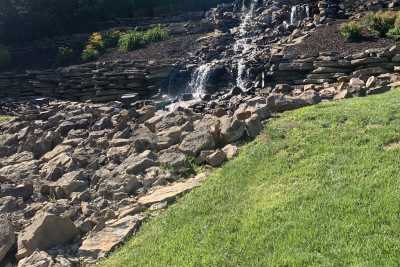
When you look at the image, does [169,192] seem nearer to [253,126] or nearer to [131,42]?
[253,126]

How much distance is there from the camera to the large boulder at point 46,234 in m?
6.97

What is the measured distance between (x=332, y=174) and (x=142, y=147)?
4.04 metres

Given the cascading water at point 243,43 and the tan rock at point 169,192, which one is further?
the cascading water at point 243,43

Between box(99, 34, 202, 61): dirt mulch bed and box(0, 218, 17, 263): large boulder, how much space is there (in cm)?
1553

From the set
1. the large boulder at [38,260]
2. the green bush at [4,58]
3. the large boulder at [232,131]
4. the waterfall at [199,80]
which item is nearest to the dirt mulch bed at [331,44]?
the waterfall at [199,80]

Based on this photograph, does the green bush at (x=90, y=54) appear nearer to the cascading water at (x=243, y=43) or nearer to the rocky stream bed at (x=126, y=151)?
the cascading water at (x=243, y=43)

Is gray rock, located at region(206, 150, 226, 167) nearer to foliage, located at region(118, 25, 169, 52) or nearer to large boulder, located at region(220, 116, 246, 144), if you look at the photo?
large boulder, located at region(220, 116, 246, 144)

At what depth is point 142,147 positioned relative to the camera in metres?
9.75

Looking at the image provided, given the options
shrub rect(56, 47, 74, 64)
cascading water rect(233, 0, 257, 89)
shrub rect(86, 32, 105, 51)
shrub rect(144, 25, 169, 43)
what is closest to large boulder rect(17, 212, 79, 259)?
cascading water rect(233, 0, 257, 89)

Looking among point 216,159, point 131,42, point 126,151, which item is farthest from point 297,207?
point 131,42

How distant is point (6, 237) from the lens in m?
7.24

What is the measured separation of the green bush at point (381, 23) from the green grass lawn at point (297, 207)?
1008cm

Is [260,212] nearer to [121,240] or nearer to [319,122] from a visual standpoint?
[121,240]

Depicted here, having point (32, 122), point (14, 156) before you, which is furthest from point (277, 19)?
point (14, 156)
